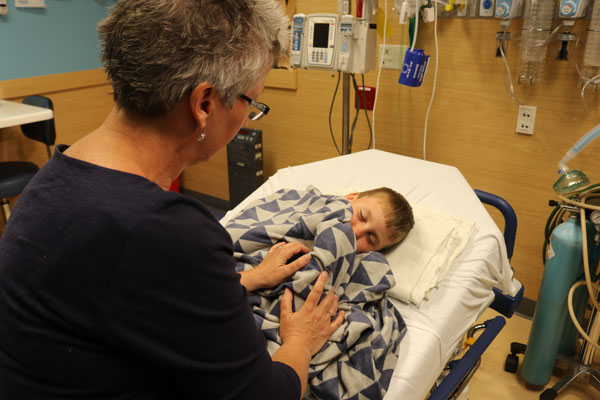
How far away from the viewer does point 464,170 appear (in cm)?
245

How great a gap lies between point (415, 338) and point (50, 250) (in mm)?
915

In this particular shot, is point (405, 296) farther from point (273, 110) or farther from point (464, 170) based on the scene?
point (273, 110)

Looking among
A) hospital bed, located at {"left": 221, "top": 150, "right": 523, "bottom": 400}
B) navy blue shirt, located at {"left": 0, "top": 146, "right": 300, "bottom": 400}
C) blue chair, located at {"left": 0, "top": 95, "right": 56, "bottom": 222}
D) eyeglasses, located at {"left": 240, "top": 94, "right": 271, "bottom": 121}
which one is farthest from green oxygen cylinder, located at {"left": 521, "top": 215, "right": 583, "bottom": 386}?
blue chair, located at {"left": 0, "top": 95, "right": 56, "bottom": 222}

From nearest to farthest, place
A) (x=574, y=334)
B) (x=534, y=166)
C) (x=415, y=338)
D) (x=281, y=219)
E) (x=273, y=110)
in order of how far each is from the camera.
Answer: (x=415, y=338) → (x=281, y=219) → (x=574, y=334) → (x=534, y=166) → (x=273, y=110)

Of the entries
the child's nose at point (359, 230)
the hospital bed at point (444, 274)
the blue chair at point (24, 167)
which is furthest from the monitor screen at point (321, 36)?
the blue chair at point (24, 167)

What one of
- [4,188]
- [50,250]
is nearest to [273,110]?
[4,188]

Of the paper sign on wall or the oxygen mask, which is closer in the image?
the oxygen mask

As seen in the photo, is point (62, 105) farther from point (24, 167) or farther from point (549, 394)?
point (549, 394)

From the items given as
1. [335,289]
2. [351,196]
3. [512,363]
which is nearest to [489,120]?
[351,196]

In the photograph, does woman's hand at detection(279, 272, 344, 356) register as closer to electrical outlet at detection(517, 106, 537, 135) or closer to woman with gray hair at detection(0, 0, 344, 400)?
woman with gray hair at detection(0, 0, 344, 400)

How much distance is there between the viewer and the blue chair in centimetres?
256

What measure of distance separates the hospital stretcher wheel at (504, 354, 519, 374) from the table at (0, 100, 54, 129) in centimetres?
271

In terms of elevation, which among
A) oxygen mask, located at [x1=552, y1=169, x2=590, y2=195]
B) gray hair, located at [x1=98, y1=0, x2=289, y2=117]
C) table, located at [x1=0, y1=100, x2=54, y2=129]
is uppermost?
gray hair, located at [x1=98, y1=0, x2=289, y2=117]

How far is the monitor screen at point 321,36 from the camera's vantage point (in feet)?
7.20
